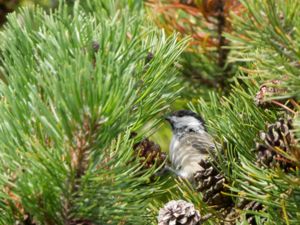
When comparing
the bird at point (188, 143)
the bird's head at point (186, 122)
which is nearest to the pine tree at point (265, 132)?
the bird at point (188, 143)

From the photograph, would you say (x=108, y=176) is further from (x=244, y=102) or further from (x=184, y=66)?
(x=184, y=66)

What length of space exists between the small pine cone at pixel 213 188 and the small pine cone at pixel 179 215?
211 mm

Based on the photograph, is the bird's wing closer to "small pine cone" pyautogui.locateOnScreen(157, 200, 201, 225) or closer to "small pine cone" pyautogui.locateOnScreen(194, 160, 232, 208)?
"small pine cone" pyautogui.locateOnScreen(194, 160, 232, 208)

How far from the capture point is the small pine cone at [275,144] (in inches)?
61.3

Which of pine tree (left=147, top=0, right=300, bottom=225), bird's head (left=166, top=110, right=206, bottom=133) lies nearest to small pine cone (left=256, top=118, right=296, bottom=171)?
pine tree (left=147, top=0, right=300, bottom=225)

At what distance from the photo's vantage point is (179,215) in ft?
5.16

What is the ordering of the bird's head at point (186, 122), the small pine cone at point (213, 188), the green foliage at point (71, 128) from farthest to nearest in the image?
the bird's head at point (186, 122) → the small pine cone at point (213, 188) → the green foliage at point (71, 128)

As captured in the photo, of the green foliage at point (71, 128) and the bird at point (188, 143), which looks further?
the bird at point (188, 143)

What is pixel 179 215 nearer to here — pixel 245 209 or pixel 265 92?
pixel 245 209

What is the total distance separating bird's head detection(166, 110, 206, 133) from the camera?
3137mm

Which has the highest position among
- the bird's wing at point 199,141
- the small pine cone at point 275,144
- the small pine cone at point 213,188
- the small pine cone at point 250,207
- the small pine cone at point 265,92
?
the bird's wing at point 199,141

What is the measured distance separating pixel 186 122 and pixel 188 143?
25cm

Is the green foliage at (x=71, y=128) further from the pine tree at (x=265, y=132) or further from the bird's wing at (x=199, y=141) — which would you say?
the bird's wing at (x=199, y=141)

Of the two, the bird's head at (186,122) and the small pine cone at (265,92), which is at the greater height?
the bird's head at (186,122)
